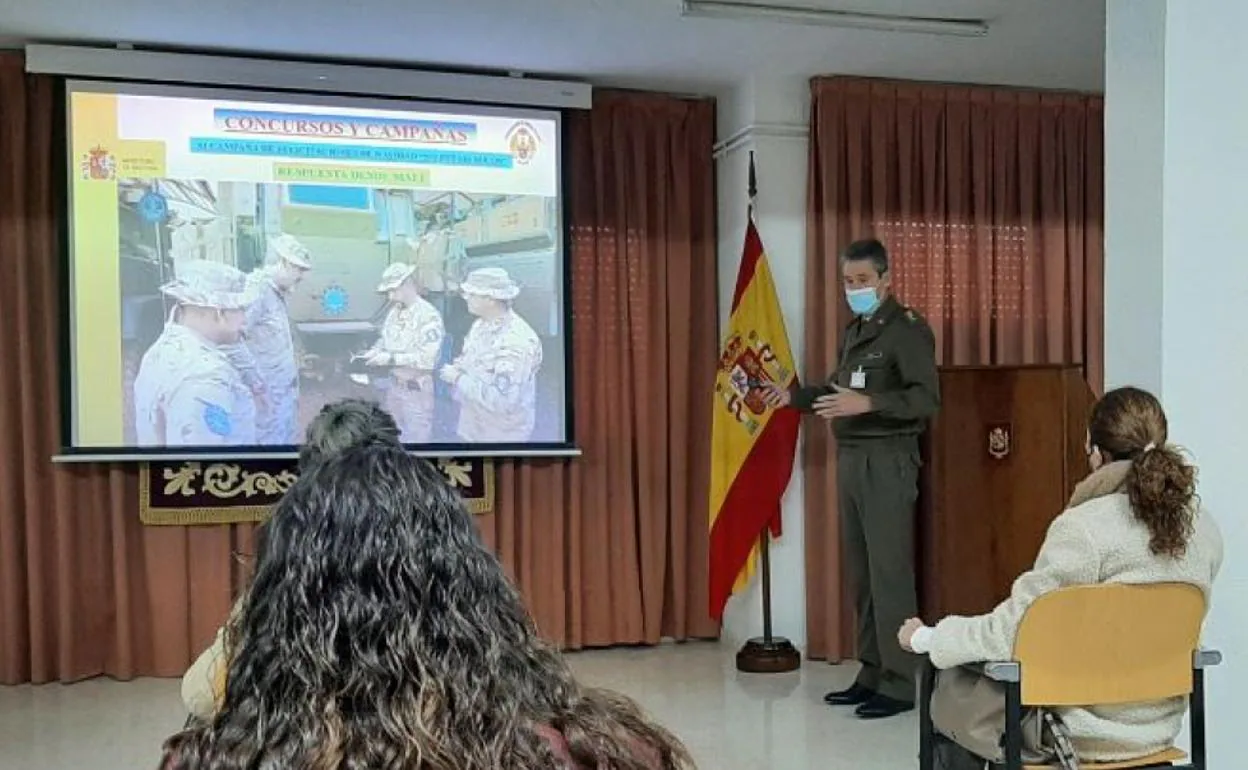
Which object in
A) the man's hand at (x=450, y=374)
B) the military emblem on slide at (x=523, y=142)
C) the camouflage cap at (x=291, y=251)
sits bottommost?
the man's hand at (x=450, y=374)

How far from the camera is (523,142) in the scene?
14.7 ft

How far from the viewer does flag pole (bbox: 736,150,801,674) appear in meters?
4.25

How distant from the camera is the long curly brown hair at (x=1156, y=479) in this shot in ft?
6.72

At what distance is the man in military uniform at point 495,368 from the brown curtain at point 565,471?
0.21 m

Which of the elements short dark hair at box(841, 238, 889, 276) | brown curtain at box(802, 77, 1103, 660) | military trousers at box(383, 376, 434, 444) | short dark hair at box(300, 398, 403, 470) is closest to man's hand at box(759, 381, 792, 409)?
brown curtain at box(802, 77, 1103, 660)

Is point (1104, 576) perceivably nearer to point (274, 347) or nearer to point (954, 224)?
point (954, 224)

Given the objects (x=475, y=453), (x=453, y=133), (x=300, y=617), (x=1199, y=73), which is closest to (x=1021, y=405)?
(x=1199, y=73)

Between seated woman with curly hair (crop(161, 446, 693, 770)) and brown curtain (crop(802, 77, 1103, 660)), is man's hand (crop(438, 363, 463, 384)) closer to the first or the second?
brown curtain (crop(802, 77, 1103, 660))

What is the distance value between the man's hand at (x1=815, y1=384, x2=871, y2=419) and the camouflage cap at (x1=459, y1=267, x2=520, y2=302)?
1.38m

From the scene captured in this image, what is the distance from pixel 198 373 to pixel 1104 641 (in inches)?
128

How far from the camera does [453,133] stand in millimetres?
4410

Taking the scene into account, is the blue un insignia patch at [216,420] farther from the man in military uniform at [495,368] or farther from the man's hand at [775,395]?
the man's hand at [775,395]

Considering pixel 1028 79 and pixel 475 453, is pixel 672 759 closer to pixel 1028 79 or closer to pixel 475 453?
pixel 475 453

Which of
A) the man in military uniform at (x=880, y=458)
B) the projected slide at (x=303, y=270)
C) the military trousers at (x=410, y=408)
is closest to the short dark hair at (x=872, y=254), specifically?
the man in military uniform at (x=880, y=458)
